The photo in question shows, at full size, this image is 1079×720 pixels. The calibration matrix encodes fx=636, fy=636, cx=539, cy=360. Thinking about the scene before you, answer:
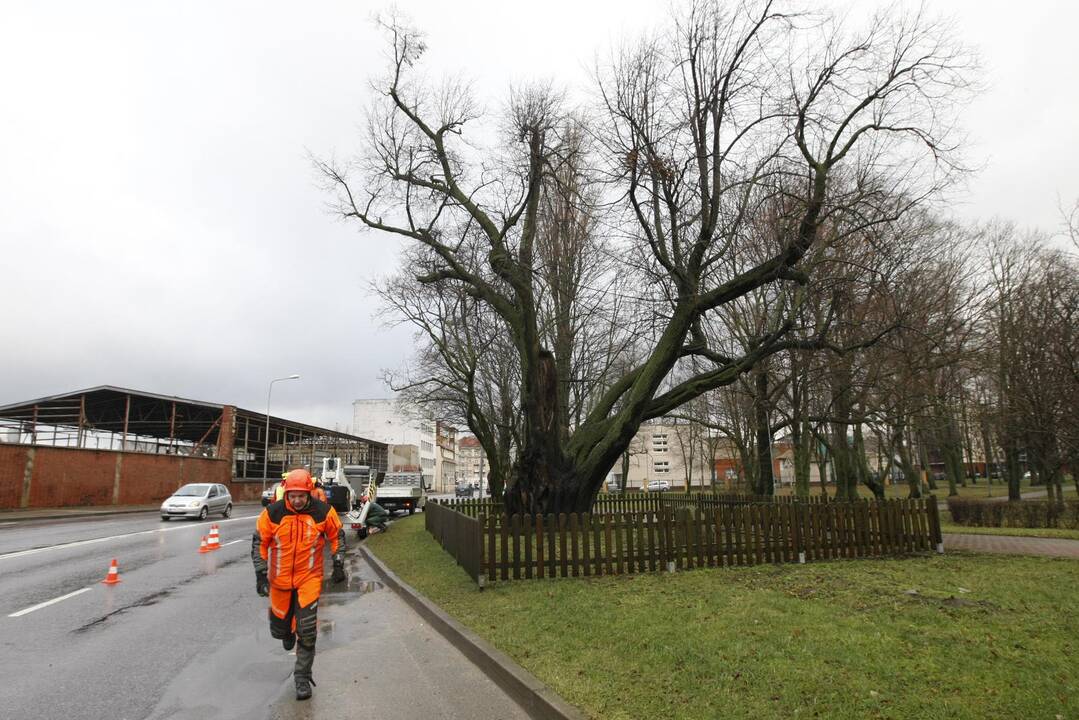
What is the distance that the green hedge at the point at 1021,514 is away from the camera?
17109 mm

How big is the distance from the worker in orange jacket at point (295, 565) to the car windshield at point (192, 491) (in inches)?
935

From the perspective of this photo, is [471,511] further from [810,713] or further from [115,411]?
[115,411]

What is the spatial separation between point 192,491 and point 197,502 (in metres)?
1.32

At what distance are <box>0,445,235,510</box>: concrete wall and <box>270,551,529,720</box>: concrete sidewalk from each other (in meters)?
27.9

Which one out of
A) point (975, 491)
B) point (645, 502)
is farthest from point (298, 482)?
point (975, 491)

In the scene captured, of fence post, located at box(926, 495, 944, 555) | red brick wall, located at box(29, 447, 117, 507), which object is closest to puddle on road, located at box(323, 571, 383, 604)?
fence post, located at box(926, 495, 944, 555)

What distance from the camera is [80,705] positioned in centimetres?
489

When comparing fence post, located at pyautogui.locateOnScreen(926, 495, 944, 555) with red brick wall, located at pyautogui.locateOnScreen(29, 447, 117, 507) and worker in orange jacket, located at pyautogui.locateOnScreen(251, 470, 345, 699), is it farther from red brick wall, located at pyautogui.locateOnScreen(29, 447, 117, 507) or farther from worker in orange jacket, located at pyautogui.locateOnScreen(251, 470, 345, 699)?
red brick wall, located at pyautogui.locateOnScreen(29, 447, 117, 507)

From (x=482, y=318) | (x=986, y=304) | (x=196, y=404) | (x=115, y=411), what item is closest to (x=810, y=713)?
(x=482, y=318)

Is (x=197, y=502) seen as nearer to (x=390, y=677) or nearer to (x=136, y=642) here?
(x=136, y=642)

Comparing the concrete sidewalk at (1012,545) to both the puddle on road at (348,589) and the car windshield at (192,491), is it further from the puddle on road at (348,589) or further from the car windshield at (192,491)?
the car windshield at (192,491)

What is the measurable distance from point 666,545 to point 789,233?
6.79 m

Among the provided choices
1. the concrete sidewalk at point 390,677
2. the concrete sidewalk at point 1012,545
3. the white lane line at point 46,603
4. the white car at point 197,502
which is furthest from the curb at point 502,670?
the white car at point 197,502

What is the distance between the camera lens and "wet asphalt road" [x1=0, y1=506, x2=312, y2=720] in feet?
16.4
